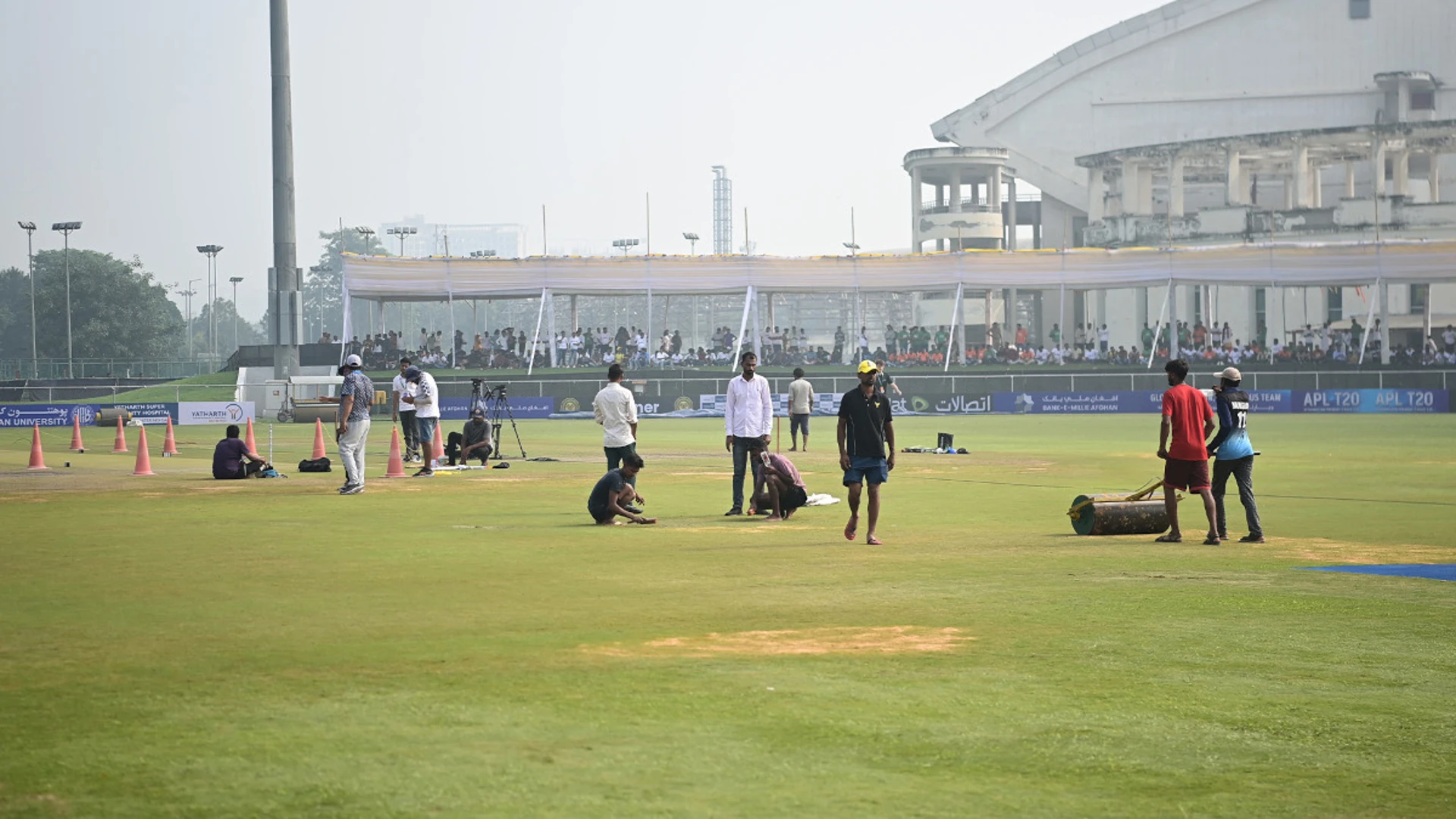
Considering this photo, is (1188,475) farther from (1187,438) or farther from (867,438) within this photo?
(867,438)

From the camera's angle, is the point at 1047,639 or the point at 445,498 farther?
the point at 445,498

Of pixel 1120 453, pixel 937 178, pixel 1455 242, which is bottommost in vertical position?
pixel 1120 453

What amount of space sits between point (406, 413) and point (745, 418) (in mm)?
11252

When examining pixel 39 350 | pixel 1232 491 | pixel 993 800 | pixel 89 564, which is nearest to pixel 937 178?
pixel 39 350

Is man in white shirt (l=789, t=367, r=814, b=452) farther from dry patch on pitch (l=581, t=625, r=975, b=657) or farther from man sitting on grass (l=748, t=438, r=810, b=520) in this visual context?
dry patch on pitch (l=581, t=625, r=975, b=657)

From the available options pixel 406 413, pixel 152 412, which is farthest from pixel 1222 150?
pixel 406 413

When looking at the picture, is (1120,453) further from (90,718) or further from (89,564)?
(90,718)

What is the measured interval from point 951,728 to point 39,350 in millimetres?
128253

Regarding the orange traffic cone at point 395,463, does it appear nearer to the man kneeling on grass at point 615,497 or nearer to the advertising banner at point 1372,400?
the man kneeling on grass at point 615,497

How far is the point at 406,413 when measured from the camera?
98.1 feet

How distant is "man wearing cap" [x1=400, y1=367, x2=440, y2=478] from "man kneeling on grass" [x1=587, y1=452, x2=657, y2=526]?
8.41 metres

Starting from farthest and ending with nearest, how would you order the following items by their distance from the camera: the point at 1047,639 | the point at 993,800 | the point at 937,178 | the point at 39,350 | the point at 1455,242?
the point at 39,350
the point at 937,178
the point at 1455,242
the point at 1047,639
the point at 993,800

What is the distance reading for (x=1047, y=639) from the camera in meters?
10.8

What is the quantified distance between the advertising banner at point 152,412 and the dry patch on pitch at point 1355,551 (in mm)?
45319
